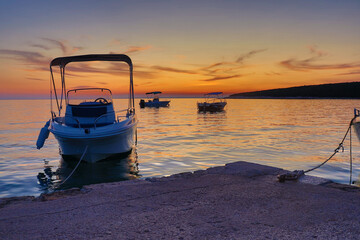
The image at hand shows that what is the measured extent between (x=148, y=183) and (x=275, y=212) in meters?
2.67

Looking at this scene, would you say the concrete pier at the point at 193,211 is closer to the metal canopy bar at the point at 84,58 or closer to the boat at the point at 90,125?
the boat at the point at 90,125

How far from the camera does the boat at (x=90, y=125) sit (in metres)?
9.72

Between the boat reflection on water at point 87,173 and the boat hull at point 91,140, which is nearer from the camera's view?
the boat reflection on water at point 87,173

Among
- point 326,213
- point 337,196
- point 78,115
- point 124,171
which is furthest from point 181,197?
point 78,115

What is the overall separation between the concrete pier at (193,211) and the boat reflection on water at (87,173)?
3.90 metres

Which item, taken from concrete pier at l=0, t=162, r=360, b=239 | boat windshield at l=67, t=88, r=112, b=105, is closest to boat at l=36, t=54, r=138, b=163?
boat windshield at l=67, t=88, r=112, b=105

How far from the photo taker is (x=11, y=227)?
3486 millimetres

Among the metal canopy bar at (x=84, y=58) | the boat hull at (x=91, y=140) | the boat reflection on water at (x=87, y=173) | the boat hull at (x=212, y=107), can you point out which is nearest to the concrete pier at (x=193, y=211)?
the boat reflection on water at (x=87, y=173)

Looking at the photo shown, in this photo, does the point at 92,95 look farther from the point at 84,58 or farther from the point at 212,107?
the point at 212,107

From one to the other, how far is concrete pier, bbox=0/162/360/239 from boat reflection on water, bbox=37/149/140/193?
390 cm

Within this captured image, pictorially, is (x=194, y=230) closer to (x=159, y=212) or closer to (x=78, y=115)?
(x=159, y=212)

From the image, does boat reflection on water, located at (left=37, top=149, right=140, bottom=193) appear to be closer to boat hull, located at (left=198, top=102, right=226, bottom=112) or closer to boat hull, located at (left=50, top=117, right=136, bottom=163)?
boat hull, located at (left=50, top=117, right=136, bottom=163)

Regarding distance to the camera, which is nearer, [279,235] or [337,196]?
[279,235]

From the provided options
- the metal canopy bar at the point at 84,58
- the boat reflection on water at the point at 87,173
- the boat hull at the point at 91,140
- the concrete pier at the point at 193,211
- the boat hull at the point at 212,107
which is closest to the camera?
the concrete pier at the point at 193,211
